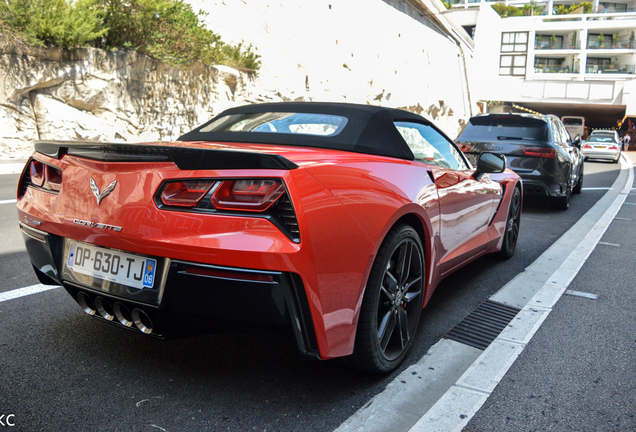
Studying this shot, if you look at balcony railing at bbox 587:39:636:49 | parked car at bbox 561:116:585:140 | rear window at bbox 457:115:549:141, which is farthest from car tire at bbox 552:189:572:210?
balcony railing at bbox 587:39:636:49

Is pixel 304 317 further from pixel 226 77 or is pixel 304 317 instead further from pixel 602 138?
pixel 602 138

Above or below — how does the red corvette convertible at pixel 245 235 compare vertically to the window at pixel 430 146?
below

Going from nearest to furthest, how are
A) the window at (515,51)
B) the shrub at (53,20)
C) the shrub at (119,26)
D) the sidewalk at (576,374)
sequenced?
1. the sidewalk at (576,374)
2. the shrub at (53,20)
3. the shrub at (119,26)
4. the window at (515,51)

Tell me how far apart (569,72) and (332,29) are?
47.8 metres

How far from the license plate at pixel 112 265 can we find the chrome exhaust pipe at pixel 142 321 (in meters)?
0.12

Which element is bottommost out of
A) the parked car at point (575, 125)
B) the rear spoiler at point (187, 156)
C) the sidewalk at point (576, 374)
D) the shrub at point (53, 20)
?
the sidewalk at point (576, 374)

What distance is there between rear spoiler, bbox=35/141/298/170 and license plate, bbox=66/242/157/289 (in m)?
0.40

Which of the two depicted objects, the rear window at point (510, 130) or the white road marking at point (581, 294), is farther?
the rear window at point (510, 130)

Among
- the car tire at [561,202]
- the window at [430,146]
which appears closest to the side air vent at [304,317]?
the window at [430,146]

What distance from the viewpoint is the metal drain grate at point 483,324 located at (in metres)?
3.11

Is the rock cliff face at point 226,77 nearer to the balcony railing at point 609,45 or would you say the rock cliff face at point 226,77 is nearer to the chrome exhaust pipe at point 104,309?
the chrome exhaust pipe at point 104,309

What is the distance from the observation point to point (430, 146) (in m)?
3.50

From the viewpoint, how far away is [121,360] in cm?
262

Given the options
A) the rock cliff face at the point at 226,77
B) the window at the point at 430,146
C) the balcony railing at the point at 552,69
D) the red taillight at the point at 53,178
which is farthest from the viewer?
the balcony railing at the point at 552,69
